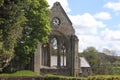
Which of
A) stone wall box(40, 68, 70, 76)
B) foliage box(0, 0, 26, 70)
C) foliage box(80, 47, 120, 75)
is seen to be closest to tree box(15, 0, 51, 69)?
stone wall box(40, 68, 70, 76)

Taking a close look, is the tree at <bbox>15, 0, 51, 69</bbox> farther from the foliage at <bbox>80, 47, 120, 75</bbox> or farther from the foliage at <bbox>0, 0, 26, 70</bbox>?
the foliage at <bbox>80, 47, 120, 75</bbox>

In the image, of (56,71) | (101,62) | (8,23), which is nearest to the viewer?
(8,23)

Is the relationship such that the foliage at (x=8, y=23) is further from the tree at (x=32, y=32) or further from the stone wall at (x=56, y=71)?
the stone wall at (x=56, y=71)

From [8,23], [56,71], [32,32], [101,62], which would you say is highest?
[32,32]

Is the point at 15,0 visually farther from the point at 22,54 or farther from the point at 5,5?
the point at 22,54

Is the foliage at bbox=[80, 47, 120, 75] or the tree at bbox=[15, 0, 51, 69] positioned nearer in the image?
the tree at bbox=[15, 0, 51, 69]

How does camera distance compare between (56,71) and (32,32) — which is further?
(56,71)

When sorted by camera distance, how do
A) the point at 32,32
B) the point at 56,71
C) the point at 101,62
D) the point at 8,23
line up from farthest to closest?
the point at 101,62
the point at 56,71
the point at 32,32
the point at 8,23

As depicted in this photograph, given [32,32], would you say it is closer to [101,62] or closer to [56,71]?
[56,71]

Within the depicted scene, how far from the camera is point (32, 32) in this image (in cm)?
5531

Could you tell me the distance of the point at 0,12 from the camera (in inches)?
1334

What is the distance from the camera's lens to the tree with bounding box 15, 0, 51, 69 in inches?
2117

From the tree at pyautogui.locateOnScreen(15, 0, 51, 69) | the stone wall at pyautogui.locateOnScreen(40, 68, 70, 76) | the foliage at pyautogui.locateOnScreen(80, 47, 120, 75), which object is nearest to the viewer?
the tree at pyautogui.locateOnScreen(15, 0, 51, 69)

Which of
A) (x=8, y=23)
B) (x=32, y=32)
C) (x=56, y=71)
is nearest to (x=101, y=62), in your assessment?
(x=56, y=71)
